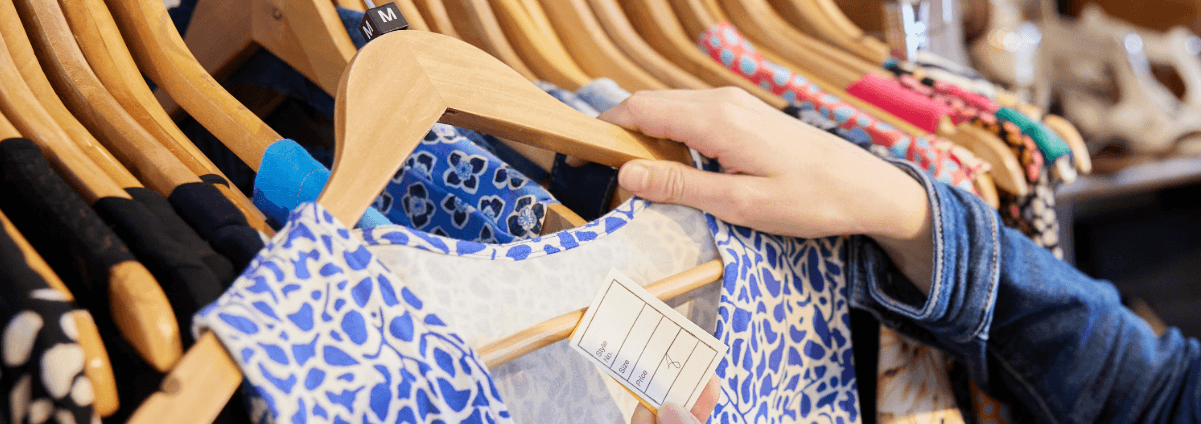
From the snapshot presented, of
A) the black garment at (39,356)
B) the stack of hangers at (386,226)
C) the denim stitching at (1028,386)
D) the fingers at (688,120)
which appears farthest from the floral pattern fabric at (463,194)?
the denim stitching at (1028,386)

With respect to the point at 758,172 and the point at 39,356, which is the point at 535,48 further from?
the point at 39,356

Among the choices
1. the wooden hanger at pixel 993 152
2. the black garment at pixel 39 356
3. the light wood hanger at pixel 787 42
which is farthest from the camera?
the light wood hanger at pixel 787 42

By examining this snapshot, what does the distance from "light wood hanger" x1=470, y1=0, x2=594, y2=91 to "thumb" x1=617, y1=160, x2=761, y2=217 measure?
23 centimetres

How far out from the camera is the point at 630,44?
86 centimetres

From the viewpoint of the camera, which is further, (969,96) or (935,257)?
(969,96)

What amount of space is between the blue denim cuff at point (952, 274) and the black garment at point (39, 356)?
0.61m

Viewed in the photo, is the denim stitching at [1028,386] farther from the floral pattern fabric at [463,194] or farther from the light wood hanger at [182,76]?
the light wood hanger at [182,76]

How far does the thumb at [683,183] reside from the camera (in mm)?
541

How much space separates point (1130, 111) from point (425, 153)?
1.72 m

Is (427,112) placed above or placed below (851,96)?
above

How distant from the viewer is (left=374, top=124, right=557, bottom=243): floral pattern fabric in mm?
564

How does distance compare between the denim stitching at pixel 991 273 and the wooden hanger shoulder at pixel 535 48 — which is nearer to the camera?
the denim stitching at pixel 991 273

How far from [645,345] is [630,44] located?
0.51m

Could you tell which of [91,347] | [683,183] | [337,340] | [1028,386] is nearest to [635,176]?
[683,183]
